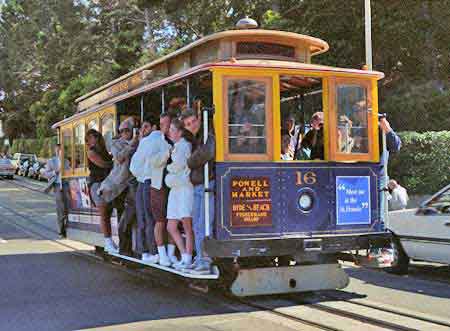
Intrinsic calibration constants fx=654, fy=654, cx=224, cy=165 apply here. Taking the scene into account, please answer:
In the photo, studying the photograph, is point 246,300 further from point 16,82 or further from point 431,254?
point 16,82

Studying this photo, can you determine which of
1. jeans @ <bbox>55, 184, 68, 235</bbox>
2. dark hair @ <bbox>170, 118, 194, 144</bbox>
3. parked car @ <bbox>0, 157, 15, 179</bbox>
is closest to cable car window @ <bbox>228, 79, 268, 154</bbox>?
dark hair @ <bbox>170, 118, 194, 144</bbox>

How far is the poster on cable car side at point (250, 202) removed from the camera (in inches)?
297

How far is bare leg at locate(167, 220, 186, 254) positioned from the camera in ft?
26.4

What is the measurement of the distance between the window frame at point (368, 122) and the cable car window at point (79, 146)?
5.52m

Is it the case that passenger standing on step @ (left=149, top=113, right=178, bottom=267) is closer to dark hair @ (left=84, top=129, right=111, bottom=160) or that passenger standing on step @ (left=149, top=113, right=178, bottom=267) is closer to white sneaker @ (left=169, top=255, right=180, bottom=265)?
white sneaker @ (left=169, top=255, right=180, bottom=265)

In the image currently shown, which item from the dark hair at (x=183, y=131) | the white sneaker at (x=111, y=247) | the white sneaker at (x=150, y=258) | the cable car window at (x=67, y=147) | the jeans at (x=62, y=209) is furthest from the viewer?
the jeans at (x=62, y=209)

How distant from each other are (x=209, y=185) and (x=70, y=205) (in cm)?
636

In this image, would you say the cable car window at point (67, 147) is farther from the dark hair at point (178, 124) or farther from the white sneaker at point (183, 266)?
the white sneaker at point (183, 266)

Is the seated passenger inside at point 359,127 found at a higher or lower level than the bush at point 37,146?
lower

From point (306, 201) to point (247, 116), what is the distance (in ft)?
4.13

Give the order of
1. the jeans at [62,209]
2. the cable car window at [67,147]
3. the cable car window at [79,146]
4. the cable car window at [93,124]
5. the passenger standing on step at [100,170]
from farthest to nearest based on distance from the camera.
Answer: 1. the jeans at [62,209]
2. the cable car window at [67,147]
3. the cable car window at [79,146]
4. the cable car window at [93,124]
5. the passenger standing on step at [100,170]

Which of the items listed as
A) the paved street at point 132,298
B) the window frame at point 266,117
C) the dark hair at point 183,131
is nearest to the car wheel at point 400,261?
the paved street at point 132,298

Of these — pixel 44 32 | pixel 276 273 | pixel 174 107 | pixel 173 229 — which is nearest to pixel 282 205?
pixel 276 273

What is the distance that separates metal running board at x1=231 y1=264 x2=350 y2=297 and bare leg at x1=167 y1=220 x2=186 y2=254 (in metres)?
0.86
